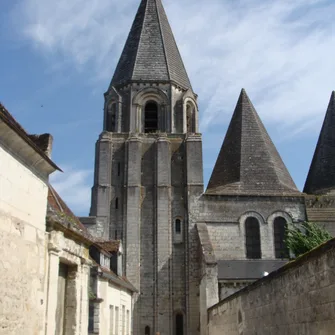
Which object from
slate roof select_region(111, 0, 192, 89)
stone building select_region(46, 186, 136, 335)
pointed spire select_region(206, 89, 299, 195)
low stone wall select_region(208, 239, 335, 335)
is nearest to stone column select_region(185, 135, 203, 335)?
pointed spire select_region(206, 89, 299, 195)

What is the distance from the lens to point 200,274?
941 inches

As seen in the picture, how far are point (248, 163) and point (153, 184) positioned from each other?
5.70 m

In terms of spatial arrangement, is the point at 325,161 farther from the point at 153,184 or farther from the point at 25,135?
the point at 25,135

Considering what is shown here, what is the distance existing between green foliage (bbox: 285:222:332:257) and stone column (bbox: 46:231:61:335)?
56.4 feet

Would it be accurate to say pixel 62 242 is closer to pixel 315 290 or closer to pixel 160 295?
pixel 315 290

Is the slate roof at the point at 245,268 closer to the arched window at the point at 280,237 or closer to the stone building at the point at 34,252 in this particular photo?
the arched window at the point at 280,237

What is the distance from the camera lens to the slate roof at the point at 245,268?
22172 mm

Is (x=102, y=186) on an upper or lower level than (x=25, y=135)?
upper

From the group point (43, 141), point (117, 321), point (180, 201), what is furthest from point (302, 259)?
point (180, 201)

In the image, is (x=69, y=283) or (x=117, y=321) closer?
(x=69, y=283)

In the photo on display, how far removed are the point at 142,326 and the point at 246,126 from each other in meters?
13.2

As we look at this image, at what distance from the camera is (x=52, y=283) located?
688cm

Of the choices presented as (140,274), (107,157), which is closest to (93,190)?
(107,157)

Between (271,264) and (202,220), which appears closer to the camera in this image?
(271,264)
